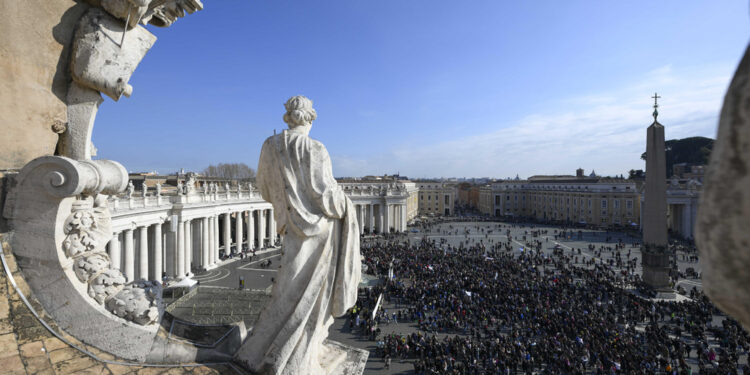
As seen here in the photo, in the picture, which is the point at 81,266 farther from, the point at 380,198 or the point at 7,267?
the point at 380,198

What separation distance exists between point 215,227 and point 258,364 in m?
33.6

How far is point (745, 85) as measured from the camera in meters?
0.87

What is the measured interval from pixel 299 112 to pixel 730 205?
10.6 ft

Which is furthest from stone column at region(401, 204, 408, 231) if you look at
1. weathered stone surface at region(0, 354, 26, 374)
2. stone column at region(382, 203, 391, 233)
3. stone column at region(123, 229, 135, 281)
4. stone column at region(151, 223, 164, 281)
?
weathered stone surface at region(0, 354, 26, 374)

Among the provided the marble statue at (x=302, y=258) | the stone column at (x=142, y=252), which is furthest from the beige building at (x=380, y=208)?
the marble statue at (x=302, y=258)

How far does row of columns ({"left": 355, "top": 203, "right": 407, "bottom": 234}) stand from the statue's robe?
56987mm

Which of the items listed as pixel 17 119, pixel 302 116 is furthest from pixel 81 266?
pixel 302 116

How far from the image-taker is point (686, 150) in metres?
96.8

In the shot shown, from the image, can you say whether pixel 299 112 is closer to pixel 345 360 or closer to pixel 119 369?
pixel 119 369

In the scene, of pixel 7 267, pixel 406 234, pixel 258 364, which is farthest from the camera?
pixel 406 234

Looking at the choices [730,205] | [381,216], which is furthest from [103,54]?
[381,216]

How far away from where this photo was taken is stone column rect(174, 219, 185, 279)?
28141 millimetres

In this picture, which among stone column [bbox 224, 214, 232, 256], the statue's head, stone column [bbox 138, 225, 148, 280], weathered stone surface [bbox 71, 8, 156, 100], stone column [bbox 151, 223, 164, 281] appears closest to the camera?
weathered stone surface [bbox 71, 8, 156, 100]

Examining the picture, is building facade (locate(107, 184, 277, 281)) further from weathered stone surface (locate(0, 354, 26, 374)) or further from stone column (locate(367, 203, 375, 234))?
stone column (locate(367, 203, 375, 234))
